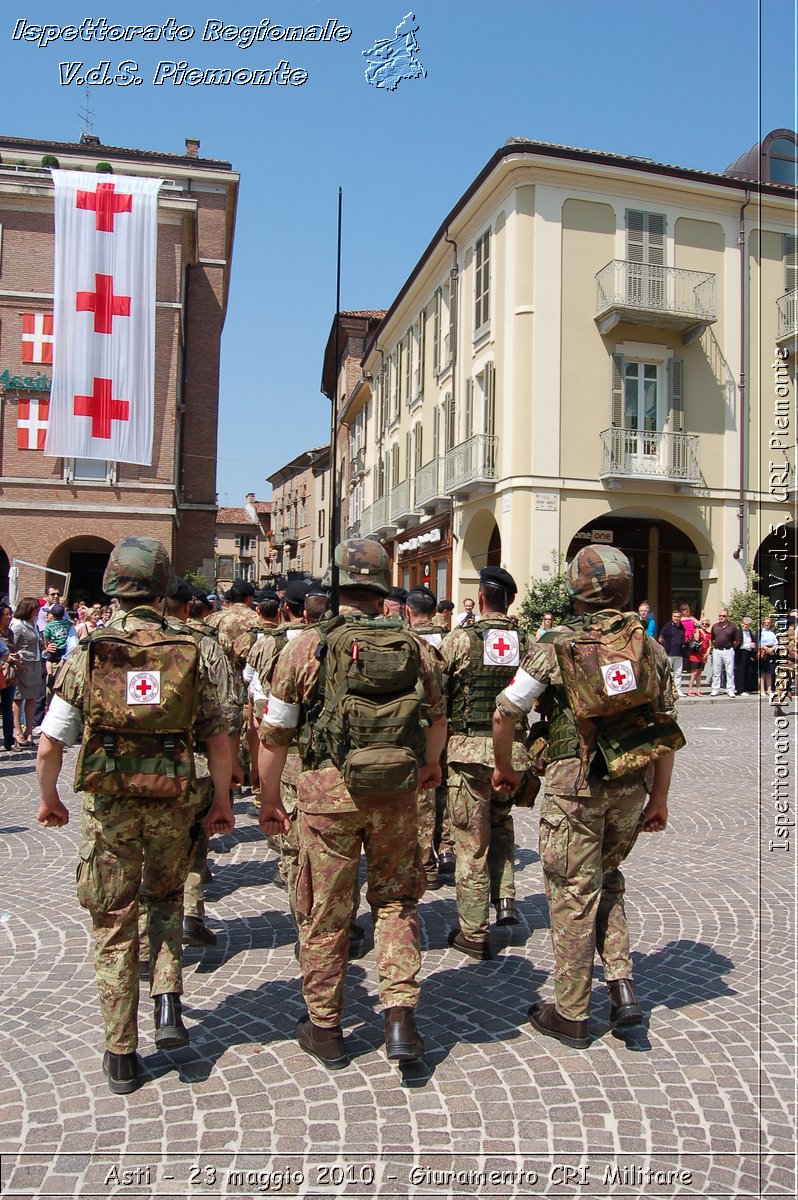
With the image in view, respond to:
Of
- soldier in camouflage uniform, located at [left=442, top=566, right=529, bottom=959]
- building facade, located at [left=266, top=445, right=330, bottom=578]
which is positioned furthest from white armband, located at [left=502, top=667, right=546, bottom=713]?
building facade, located at [left=266, top=445, right=330, bottom=578]

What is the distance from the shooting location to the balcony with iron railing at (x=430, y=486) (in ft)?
79.0

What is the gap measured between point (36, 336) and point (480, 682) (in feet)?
84.8

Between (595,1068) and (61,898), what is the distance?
3416mm

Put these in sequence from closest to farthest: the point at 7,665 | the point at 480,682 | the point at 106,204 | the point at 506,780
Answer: the point at 506,780
the point at 480,682
the point at 7,665
the point at 106,204

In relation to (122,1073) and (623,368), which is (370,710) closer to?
(122,1073)

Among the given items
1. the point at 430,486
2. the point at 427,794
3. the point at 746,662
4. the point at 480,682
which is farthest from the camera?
the point at 430,486

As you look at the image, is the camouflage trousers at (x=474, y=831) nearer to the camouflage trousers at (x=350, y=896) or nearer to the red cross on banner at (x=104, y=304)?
the camouflage trousers at (x=350, y=896)

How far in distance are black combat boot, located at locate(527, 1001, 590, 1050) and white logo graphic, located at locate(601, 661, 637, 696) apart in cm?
140

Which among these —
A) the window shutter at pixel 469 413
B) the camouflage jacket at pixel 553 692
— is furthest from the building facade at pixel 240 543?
the camouflage jacket at pixel 553 692

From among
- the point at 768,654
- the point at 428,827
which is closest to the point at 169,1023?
the point at 428,827

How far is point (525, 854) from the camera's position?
6.23 metres

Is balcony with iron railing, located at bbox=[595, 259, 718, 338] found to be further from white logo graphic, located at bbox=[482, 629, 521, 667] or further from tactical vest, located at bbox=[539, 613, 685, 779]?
tactical vest, located at bbox=[539, 613, 685, 779]

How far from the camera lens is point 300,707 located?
10.8 ft

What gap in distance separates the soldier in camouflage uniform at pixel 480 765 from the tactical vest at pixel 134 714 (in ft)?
5.83
